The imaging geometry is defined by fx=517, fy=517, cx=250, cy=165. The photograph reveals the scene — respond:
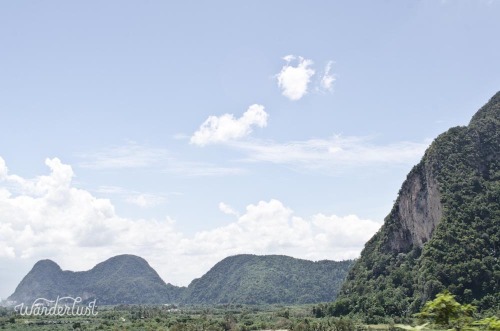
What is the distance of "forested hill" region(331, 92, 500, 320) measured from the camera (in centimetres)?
8325

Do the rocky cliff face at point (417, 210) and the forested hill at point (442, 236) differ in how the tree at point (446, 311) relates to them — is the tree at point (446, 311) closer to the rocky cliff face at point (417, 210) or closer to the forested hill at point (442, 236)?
the forested hill at point (442, 236)

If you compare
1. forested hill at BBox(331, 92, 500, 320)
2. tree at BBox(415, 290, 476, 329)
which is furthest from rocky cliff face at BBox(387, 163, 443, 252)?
tree at BBox(415, 290, 476, 329)

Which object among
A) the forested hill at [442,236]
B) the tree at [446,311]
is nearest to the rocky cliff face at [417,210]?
the forested hill at [442,236]

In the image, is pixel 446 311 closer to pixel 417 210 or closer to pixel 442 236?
pixel 442 236

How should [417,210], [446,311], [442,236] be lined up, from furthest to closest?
[417,210]
[442,236]
[446,311]

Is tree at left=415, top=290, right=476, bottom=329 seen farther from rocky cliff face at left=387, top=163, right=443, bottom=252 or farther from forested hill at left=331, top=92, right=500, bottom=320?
rocky cliff face at left=387, top=163, right=443, bottom=252

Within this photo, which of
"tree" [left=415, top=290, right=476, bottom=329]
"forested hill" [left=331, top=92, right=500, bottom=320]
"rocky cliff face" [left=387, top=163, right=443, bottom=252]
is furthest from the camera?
"rocky cliff face" [left=387, top=163, right=443, bottom=252]

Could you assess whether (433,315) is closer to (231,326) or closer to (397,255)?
(231,326)

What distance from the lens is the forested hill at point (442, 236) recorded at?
8325 centimetres

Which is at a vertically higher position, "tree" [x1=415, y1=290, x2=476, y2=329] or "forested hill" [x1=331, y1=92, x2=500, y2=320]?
"forested hill" [x1=331, y1=92, x2=500, y2=320]

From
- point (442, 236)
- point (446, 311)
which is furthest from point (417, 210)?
point (446, 311)

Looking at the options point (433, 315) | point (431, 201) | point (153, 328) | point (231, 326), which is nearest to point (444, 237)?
point (431, 201)

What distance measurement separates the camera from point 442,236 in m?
94.2

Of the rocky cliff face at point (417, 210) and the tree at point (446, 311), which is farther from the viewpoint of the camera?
the rocky cliff face at point (417, 210)
